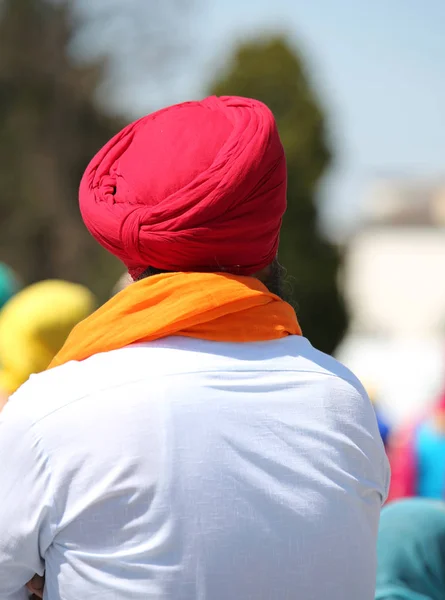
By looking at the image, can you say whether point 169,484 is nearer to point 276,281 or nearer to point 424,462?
point 276,281

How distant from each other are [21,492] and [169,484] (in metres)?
0.22

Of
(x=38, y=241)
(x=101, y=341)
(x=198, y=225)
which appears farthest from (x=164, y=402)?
→ (x=38, y=241)

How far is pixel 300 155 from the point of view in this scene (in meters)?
18.8

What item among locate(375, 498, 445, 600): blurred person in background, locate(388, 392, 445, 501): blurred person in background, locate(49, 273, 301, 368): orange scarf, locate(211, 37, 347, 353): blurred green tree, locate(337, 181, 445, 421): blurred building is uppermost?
locate(49, 273, 301, 368): orange scarf

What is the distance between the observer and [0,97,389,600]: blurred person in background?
4.53ft

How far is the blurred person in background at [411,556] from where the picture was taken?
2320mm

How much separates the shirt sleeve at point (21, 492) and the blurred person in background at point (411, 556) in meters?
1.15

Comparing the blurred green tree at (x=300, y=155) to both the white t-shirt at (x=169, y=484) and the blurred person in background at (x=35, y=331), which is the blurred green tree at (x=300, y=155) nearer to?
the blurred person in background at (x=35, y=331)

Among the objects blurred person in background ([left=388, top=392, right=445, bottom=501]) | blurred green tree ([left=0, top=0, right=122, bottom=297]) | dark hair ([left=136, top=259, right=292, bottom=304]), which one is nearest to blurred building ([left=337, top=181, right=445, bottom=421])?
blurred green tree ([left=0, top=0, right=122, bottom=297])

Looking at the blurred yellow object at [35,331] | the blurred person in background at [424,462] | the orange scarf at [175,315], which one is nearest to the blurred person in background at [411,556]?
the orange scarf at [175,315]

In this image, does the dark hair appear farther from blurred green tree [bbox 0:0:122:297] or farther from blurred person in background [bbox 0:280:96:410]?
blurred green tree [bbox 0:0:122:297]

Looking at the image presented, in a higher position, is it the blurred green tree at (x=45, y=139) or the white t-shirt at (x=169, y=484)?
the white t-shirt at (x=169, y=484)

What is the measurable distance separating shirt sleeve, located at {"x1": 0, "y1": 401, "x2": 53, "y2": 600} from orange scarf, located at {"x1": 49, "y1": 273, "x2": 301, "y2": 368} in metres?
0.16

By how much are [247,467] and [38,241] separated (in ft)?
54.3
